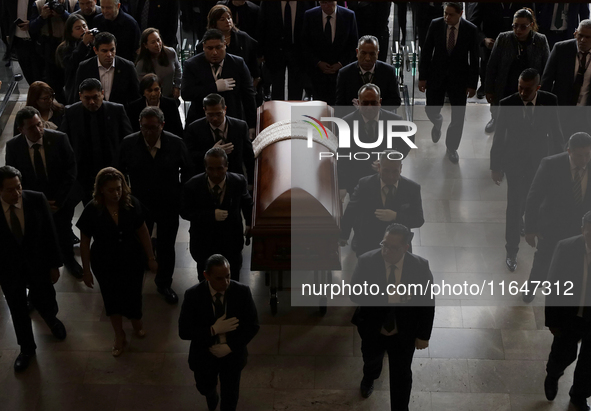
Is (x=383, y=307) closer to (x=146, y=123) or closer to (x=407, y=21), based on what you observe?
(x=146, y=123)

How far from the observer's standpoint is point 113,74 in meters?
5.74

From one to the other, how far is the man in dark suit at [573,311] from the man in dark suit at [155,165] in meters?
2.48

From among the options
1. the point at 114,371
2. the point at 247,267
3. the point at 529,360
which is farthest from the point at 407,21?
the point at 114,371

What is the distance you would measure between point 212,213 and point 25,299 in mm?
1295

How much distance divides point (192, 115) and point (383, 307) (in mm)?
2546

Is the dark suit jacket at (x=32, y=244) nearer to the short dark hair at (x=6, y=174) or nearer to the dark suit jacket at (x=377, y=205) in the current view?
the short dark hair at (x=6, y=174)

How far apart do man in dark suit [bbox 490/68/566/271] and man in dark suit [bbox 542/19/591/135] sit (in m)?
0.60

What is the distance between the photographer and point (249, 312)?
12.7 ft

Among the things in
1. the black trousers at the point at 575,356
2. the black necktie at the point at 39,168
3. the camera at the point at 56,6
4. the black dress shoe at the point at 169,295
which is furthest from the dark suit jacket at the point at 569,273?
the camera at the point at 56,6

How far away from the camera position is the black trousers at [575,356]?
13.6 feet

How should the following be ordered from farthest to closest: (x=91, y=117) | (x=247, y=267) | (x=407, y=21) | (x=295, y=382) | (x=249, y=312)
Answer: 1. (x=407, y=21)
2. (x=247, y=267)
3. (x=91, y=117)
4. (x=295, y=382)
5. (x=249, y=312)

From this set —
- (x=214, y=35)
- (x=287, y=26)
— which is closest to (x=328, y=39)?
(x=287, y=26)

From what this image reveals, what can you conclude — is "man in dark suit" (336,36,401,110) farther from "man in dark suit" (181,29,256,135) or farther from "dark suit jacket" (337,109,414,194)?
"man in dark suit" (181,29,256,135)

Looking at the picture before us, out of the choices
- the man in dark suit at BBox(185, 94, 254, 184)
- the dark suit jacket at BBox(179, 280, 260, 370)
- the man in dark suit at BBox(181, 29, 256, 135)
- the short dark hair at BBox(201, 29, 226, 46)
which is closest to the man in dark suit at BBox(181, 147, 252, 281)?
the man in dark suit at BBox(185, 94, 254, 184)
